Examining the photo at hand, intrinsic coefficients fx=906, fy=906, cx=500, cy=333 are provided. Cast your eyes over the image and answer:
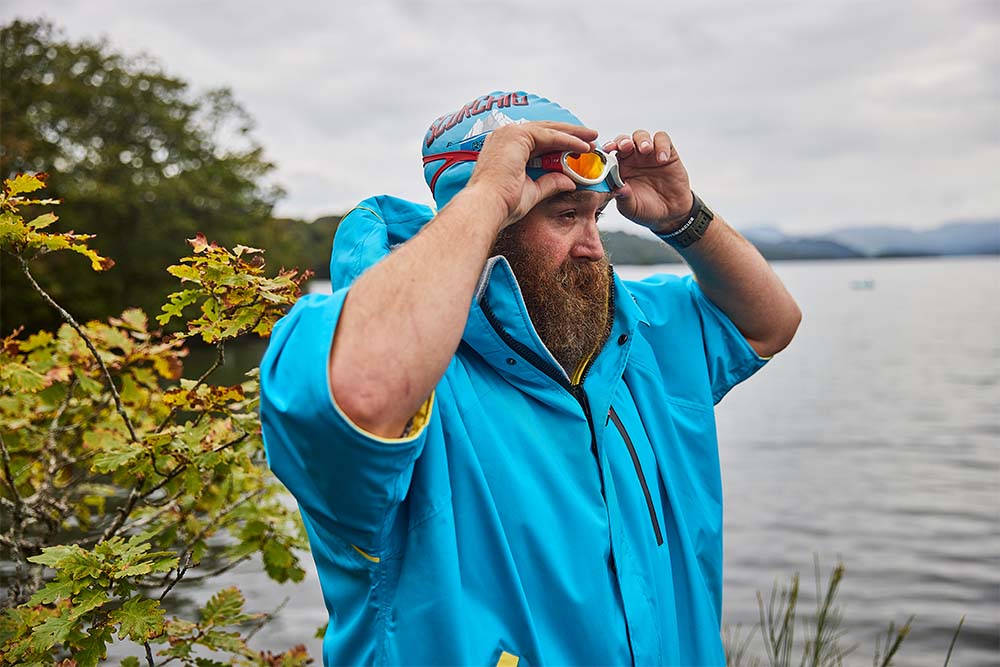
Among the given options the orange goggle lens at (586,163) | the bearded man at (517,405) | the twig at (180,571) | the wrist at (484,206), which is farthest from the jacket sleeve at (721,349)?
the twig at (180,571)

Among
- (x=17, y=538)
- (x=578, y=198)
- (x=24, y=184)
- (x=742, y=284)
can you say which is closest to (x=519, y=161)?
(x=578, y=198)

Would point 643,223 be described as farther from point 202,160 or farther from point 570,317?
point 202,160

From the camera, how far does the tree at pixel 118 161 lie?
29.7 metres

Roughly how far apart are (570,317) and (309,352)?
35.2 inches

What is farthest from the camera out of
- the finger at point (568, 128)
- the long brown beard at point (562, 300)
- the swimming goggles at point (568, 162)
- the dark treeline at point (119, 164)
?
the dark treeline at point (119, 164)

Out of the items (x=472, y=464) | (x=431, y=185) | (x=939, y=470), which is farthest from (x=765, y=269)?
(x=939, y=470)

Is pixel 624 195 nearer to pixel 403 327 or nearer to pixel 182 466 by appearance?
pixel 403 327

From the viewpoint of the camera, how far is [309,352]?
1688mm

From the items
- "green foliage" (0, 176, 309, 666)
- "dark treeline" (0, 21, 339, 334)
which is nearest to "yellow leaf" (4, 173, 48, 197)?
"green foliage" (0, 176, 309, 666)

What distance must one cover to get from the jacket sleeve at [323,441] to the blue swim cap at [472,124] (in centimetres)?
83

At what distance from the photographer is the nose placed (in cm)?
246

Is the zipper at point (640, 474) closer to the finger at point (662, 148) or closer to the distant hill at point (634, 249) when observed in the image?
the distant hill at point (634, 249)

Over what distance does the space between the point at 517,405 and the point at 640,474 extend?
425 millimetres

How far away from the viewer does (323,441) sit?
1672 millimetres
